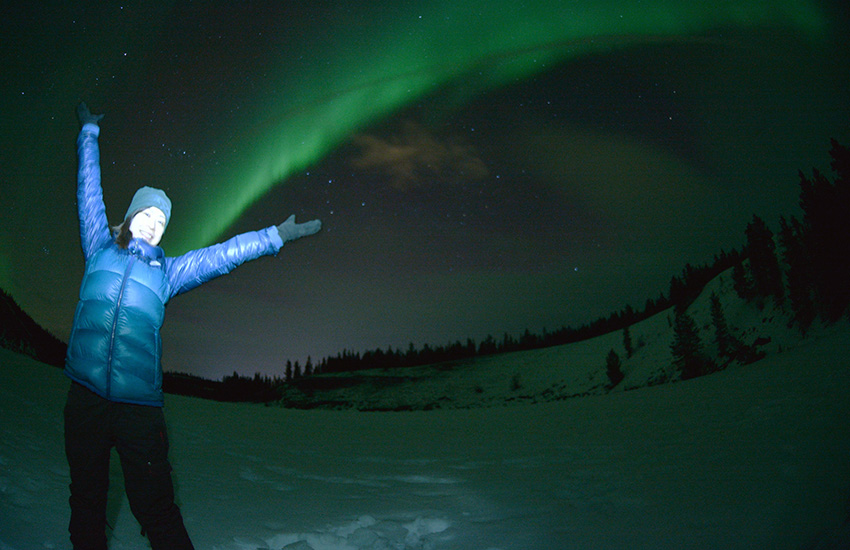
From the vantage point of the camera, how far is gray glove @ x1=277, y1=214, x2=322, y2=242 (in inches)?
107

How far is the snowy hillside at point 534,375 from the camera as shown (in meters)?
40.2

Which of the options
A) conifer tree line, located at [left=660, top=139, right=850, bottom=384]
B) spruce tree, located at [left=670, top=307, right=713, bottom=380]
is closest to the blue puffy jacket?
conifer tree line, located at [left=660, top=139, right=850, bottom=384]

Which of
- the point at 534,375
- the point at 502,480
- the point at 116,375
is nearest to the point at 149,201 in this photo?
the point at 116,375

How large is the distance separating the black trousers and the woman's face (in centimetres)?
90

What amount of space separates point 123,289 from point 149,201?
0.61 meters

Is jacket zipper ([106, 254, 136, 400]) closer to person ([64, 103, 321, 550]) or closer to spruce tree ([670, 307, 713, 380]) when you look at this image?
person ([64, 103, 321, 550])

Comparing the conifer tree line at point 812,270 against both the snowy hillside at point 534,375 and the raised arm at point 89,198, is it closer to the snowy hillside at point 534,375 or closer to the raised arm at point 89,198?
the snowy hillside at point 534,375

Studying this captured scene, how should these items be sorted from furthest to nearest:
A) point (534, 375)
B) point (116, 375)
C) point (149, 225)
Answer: point (534, 375)
point (149, 225)
point (116, 375)

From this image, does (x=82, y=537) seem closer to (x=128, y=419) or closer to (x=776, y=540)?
(x=128, y=419)

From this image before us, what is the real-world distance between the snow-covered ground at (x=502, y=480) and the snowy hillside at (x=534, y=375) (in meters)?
30.9

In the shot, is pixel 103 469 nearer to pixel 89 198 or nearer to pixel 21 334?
pixel 89 198

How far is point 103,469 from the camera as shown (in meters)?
2.26

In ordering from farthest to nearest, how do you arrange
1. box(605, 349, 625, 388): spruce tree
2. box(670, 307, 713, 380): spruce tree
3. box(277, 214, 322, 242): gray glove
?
1. box(605, 349, 625, 388): spruce tree
2. box(670, 307, 713, 380): spruce tree
3. box(277, 214, 322, 242): gray glove

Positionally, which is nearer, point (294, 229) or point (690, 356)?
point (294, 229)
